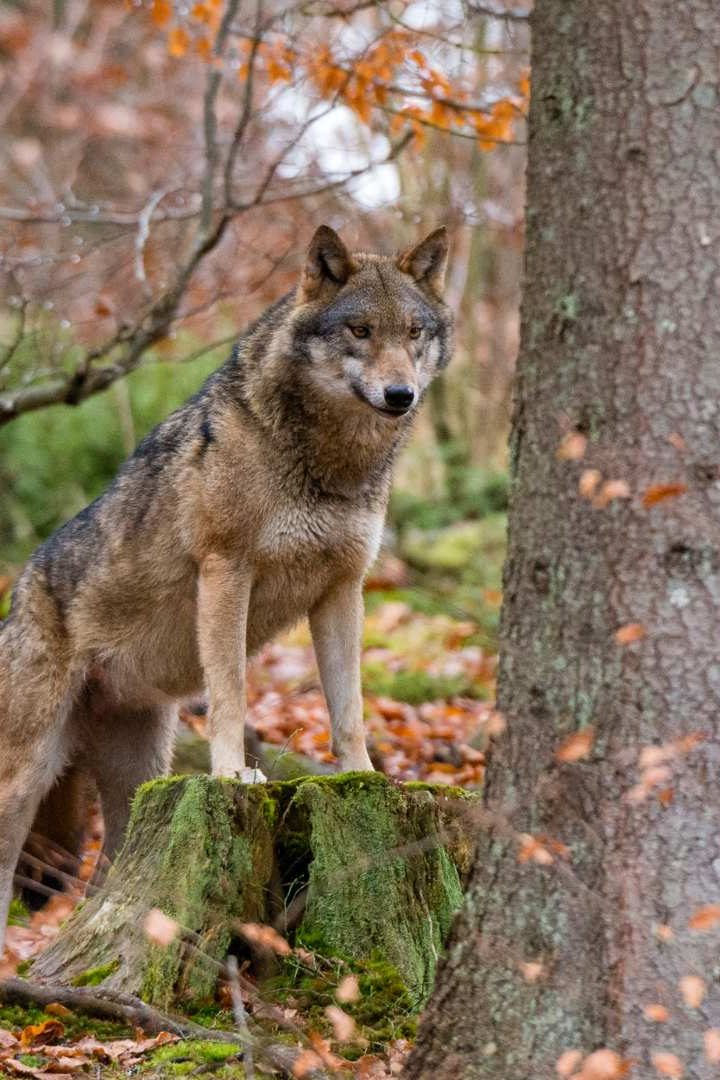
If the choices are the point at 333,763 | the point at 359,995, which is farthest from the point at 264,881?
the point at 333,763

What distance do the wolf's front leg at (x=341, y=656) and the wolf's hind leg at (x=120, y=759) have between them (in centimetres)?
109

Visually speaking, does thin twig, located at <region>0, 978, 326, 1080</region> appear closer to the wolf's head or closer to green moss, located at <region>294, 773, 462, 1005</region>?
green moss, located at <region>294, 773, 462, 1005</region>

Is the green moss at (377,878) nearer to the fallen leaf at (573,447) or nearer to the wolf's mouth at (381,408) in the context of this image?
the wolf's mouth at (381,408)

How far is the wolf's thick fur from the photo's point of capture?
18.6 ft

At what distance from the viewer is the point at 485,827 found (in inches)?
134

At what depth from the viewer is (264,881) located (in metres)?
4.63

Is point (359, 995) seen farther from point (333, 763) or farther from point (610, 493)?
point (333, 763)

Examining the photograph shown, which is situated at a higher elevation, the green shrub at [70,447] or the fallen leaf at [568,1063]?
the fallen leaf at [568,1063]

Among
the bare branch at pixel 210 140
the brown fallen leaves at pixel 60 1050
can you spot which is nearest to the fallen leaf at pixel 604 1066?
the brown fallen leaves at pixel 60 1050

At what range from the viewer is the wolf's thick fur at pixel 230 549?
223 inches

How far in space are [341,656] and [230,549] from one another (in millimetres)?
795

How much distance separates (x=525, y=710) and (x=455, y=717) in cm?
675

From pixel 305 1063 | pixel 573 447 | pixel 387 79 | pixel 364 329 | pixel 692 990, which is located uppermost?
pixel 387 79

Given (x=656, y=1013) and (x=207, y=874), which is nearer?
(x=656, y=1013)
